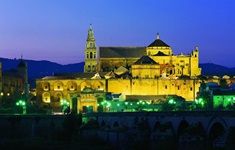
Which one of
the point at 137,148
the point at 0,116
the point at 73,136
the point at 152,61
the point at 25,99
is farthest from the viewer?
the point at 152,61

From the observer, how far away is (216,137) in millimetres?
44562

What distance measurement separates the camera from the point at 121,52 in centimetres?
13662

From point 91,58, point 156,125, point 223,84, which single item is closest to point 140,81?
point 223,84

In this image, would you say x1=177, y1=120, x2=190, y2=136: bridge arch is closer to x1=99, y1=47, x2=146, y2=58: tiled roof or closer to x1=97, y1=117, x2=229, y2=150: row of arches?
x1=97, y1=117, x2=229, y2=150: row of arches

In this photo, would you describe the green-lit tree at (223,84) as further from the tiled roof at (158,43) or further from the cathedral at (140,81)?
the tiled roof at (158,43)

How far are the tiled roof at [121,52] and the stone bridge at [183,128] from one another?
6914 cm

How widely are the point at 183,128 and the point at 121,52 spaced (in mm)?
86338

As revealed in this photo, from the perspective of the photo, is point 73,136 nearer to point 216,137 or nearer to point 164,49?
point 216,137

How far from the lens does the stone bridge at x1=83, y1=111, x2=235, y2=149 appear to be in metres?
42.2

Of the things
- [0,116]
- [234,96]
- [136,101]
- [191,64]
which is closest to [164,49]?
[191,64]

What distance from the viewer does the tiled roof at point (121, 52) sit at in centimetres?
13588

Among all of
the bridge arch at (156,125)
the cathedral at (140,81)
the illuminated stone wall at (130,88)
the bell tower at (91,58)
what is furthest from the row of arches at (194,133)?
the bell tower at (91,58)

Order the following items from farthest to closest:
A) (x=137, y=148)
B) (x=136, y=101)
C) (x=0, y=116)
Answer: (x=136, y=101) < (x=0, y=116) < (x=137, y=148)

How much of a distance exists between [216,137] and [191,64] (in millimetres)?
88103
